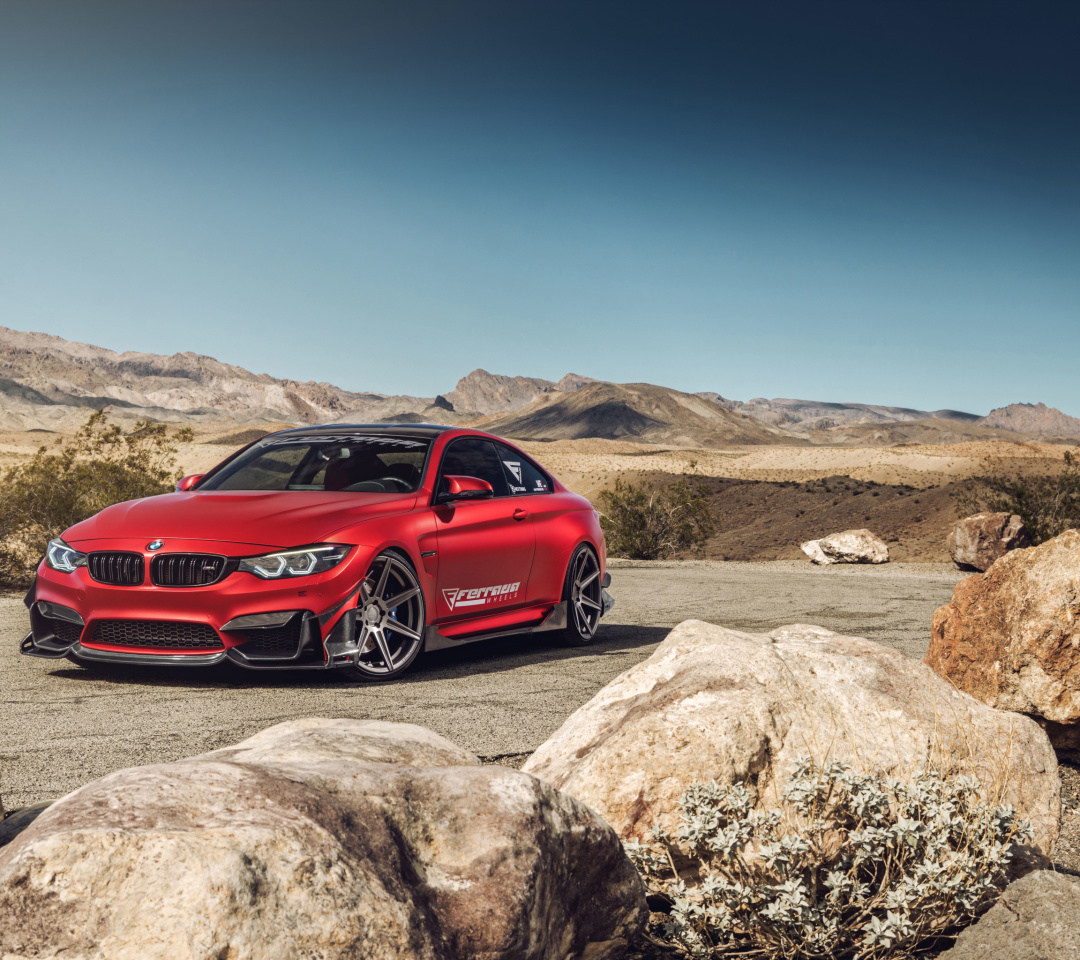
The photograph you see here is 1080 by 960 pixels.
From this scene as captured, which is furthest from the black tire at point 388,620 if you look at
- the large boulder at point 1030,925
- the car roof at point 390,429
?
the large boulder at point 1030,925

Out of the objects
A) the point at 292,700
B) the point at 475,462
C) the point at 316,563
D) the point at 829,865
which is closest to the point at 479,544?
the point at 475,462

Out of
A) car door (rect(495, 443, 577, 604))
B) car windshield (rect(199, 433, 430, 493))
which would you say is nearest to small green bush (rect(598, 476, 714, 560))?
car door (rect(495, 443, 577, 604))

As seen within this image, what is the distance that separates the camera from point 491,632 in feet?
23.7

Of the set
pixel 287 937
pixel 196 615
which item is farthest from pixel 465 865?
pixel 196 615

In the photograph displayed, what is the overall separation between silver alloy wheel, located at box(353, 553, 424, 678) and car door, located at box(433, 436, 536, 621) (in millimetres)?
222

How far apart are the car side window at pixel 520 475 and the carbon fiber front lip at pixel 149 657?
8.87 ft

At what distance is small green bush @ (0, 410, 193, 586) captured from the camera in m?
14.3

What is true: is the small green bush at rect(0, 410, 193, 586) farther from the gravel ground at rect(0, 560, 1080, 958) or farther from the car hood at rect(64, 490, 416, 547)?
the car hood at rect(64, 490, 416, 547)

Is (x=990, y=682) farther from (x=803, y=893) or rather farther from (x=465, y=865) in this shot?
(x=465, y=865)

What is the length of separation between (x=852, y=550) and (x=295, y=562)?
17241 millimetres

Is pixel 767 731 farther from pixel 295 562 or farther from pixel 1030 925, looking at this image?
pixel 295 562

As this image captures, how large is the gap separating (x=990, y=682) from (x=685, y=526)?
2056cm

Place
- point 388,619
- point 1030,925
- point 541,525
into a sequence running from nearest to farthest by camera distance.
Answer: point 1030,925 → point 388,619 → point 541,525

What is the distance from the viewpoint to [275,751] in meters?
2.84
